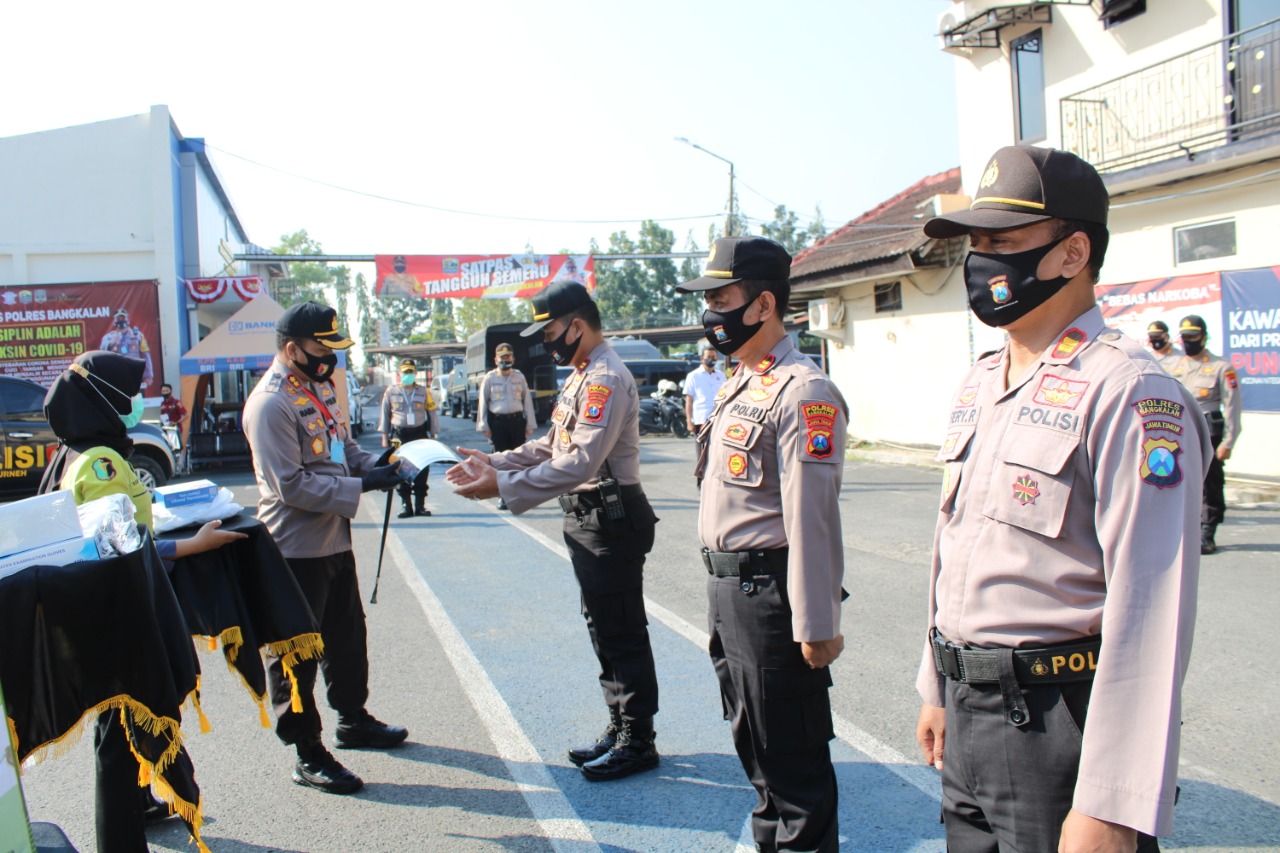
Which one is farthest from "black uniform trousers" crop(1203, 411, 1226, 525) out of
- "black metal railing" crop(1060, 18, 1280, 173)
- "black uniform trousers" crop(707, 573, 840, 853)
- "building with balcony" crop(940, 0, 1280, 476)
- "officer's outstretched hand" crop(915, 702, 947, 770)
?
"officer's outstretched hand" crop(915, 702, 947, 770)

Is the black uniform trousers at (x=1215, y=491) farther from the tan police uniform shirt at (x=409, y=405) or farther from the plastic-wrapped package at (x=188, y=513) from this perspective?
the tan police uniform shirt at (x=409, y=405)

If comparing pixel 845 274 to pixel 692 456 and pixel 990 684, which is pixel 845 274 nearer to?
pixel 692 456

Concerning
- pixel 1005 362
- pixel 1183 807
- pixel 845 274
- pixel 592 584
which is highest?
pixel 845 274

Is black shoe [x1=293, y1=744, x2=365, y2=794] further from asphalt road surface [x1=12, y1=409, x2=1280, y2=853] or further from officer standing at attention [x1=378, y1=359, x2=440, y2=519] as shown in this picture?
→ officer standing at attention [x1=378, y1=359, x2=440, y2=519]

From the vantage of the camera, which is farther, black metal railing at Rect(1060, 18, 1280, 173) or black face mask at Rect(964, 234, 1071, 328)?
black metal railing at Rect(1060, 18, 1280, 173)

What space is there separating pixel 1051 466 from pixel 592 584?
238 centimetres

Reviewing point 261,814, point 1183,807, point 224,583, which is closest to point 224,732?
point 261,814

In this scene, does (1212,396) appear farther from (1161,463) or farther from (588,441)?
(1161,463)

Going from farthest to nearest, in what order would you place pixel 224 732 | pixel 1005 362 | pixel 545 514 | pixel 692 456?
pixel 692 456
pixel 545 514
pixel 224 732
pixel 1005 362

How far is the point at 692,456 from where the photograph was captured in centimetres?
1700

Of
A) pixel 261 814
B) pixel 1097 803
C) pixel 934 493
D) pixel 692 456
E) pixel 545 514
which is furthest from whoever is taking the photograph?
pixel 692 456

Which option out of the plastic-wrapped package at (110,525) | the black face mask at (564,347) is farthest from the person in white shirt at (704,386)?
the plastic-wrapped package at (110,525)

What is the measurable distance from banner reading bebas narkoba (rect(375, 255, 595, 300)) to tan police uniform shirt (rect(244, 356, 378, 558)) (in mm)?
23088

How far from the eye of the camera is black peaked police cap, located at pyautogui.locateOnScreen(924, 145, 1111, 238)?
1863 millimetres
